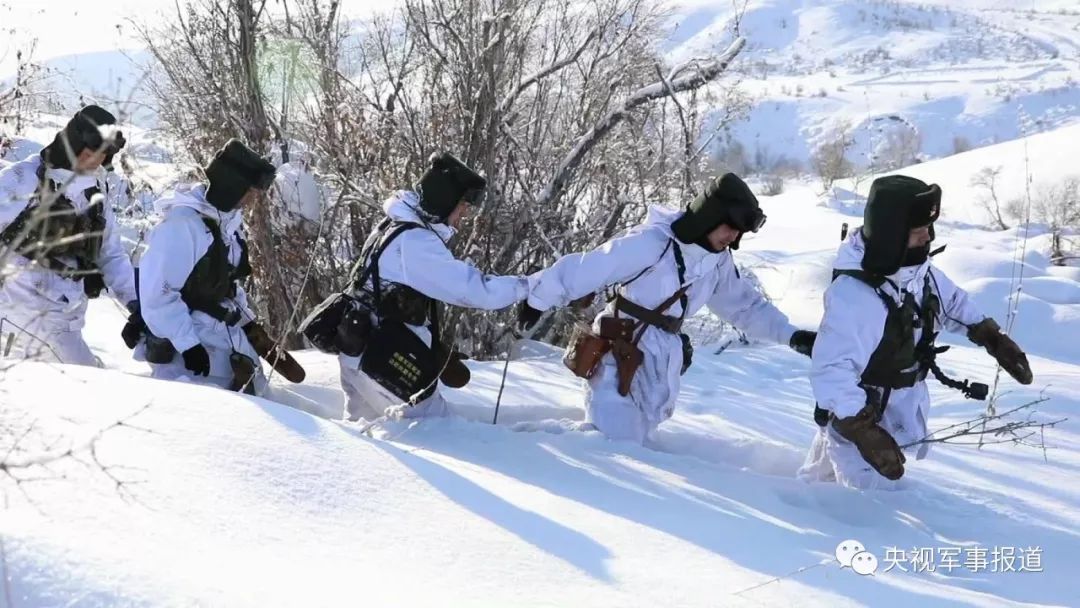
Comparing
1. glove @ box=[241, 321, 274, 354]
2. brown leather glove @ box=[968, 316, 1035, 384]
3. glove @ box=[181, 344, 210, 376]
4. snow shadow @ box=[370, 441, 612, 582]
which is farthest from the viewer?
glove @ box=[241, 321, 274, 354]

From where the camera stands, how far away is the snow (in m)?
1.89

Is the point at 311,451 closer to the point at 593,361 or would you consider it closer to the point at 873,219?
the point at 593,361

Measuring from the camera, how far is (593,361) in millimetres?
3898

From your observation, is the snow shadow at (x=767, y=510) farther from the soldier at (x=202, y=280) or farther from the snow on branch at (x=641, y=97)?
the snow on branch at (x=641, y=97)

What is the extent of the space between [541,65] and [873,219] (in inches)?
174

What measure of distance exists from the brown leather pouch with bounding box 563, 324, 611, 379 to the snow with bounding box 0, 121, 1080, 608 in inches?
9.9

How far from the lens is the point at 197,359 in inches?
157

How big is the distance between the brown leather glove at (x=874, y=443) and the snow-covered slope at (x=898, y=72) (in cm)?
2023

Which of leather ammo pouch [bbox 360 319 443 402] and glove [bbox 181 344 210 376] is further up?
leather ammo pouch [bbox 360 319 443 402]

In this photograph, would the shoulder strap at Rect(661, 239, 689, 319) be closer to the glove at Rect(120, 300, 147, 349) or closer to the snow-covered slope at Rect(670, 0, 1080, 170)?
the glove at Rect(120, 300, 147, 349)

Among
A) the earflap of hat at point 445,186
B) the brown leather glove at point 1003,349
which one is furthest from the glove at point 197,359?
the brown leather glove at point 1003,349

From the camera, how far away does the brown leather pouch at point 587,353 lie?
3900mm

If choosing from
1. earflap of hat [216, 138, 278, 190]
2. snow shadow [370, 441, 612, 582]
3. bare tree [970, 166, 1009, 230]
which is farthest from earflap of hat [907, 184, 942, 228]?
bare tree [970, 166, 1009, 230]

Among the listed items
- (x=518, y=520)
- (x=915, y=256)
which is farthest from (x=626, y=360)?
(x=518, y=520)
